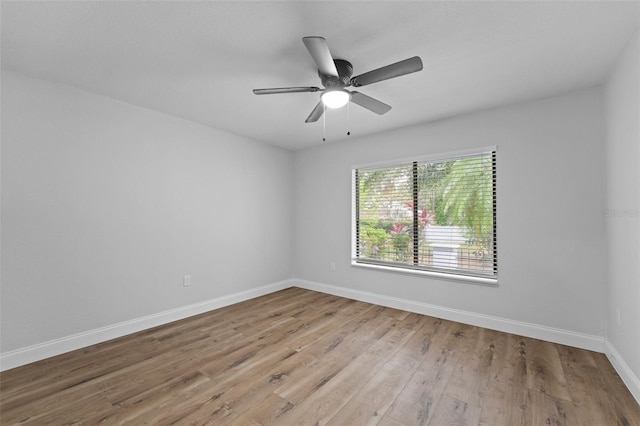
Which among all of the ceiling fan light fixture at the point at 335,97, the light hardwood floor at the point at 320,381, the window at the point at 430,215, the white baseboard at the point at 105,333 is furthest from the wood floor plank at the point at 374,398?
the white baseboard at the point at 105,333

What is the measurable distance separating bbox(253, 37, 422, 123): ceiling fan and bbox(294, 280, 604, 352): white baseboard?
251 cm

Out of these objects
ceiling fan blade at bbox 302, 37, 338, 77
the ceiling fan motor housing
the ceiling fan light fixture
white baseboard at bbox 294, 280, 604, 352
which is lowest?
white baseboard at bbox 294, 280, 604, 352

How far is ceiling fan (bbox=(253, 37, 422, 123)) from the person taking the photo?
1703 millimetres

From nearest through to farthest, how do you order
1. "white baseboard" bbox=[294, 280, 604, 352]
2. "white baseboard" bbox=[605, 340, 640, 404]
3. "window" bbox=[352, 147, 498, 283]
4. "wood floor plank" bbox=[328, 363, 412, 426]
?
"wood floor plank" bbox=[328, 363, 412, 426] → "white baseboard" bbox=[605, 340, 640, 404] → "white baseboard" bbox=[294, 280, 604, 352] → "window" bbox=[352, 147, 498, 283]

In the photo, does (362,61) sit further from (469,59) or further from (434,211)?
(434,211)

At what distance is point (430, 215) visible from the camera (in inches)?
142

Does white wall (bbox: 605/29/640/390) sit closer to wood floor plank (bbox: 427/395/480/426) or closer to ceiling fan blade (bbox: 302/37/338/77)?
wood floor plank (bbox: 427/395/480/426)

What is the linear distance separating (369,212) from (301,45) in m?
2.72

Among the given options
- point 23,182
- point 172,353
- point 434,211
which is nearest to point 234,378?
point 172,353

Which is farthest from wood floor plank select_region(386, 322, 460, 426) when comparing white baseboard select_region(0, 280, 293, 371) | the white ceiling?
white baseboard select_region(0, 280, 293, 371)

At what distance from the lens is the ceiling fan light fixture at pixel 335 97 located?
6.79 ft

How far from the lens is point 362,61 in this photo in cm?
218

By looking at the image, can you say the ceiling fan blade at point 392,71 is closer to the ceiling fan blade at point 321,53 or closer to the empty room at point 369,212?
the empty room at point 369,212

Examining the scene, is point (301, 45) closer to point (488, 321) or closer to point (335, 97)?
point (335, 97)
